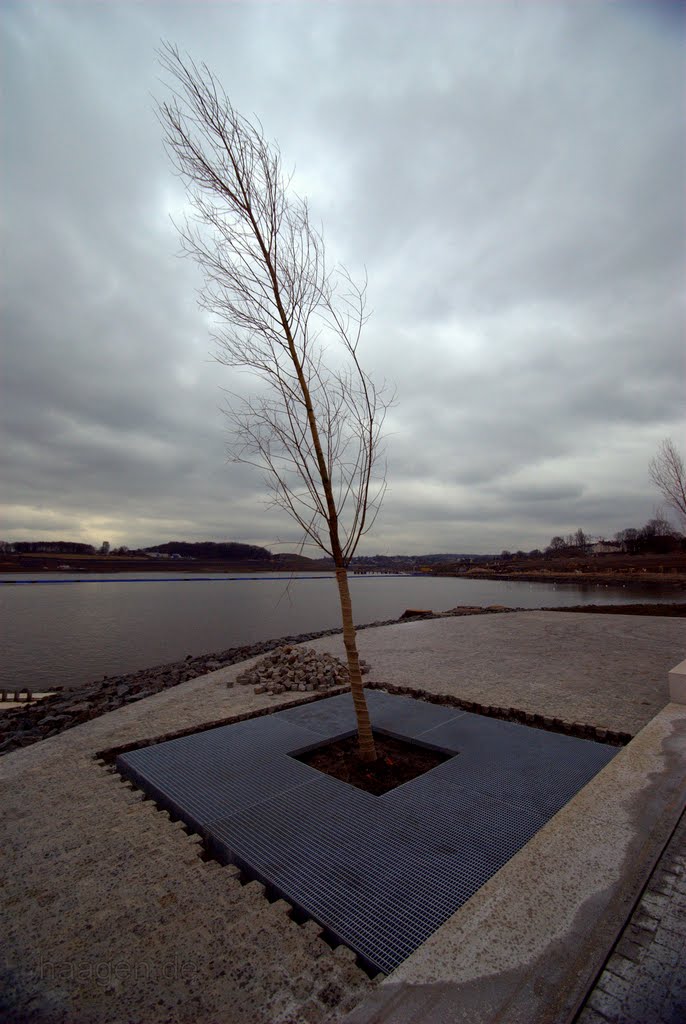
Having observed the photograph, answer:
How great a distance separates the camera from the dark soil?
3.61m

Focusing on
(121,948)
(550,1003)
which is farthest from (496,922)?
(121,948)

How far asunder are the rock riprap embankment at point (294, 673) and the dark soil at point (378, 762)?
189 cm

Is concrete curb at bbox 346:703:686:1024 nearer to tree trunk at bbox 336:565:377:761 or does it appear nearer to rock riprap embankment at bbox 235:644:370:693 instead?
tree trunk at bbox 336:565:377:761

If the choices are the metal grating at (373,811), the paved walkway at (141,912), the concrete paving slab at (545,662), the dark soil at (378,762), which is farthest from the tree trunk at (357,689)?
the concrete paving slab at (545,662)

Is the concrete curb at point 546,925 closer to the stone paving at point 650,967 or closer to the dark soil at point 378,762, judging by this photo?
the stone paving at point 650,967

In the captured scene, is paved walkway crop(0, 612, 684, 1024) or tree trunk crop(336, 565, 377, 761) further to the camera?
tree trunk crop(336, 565, 377, 761)

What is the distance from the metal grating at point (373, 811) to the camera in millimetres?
2230

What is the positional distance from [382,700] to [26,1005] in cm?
417

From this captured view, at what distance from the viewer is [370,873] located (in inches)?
95.7

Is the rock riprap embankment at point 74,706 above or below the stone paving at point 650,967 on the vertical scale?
below

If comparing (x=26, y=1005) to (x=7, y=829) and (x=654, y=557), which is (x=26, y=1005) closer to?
(x=7, y=829)

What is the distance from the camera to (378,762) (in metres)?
3.88

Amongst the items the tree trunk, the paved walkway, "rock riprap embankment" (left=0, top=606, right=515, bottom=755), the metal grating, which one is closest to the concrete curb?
the paved walkway

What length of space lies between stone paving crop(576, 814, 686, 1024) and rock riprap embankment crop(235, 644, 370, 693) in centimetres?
435
